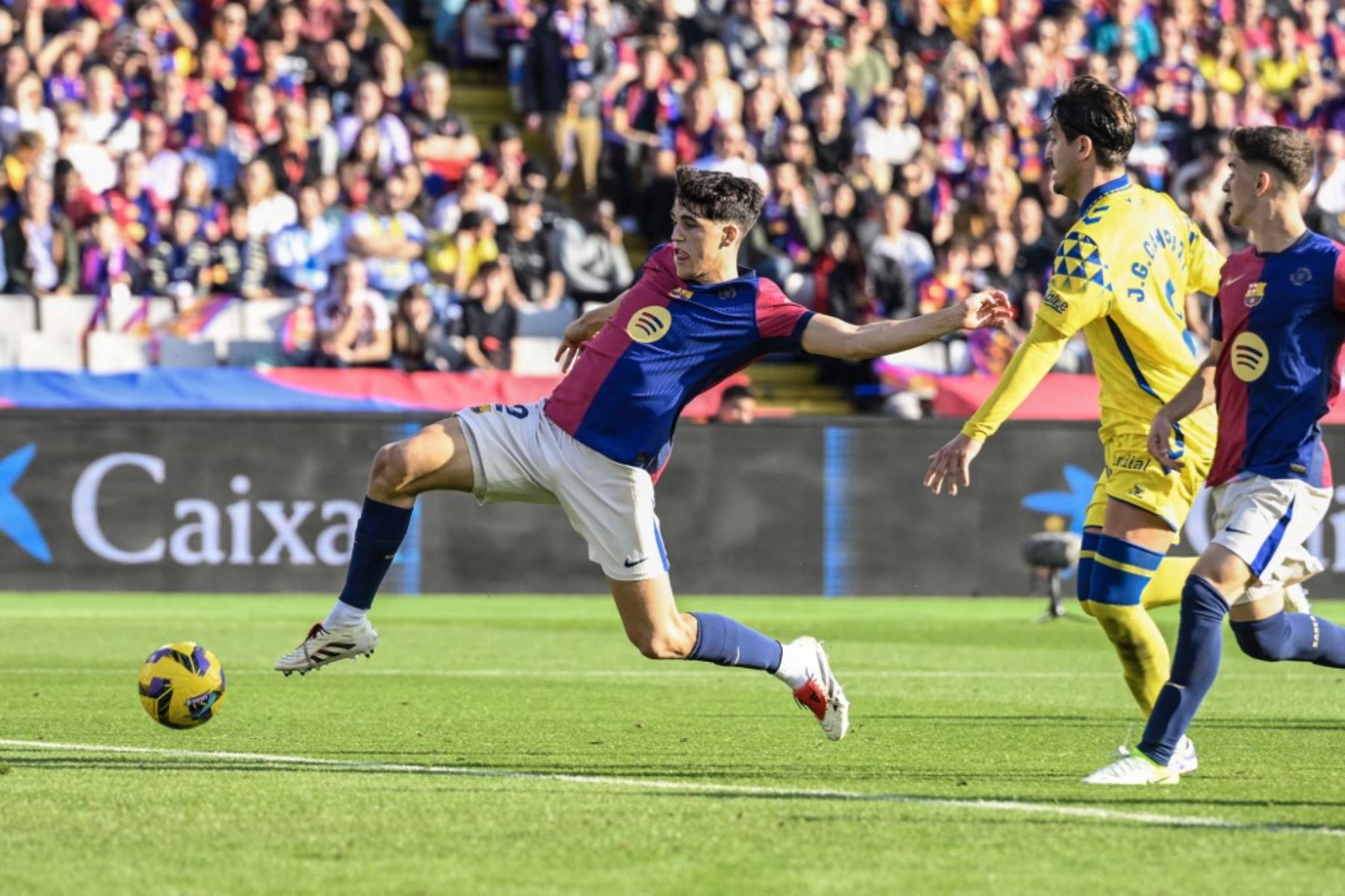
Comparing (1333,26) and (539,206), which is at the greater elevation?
(1333,26)

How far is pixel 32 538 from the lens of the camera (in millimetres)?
17438

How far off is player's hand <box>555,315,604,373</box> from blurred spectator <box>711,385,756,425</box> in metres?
9.29

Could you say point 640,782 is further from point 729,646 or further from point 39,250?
point 39,250

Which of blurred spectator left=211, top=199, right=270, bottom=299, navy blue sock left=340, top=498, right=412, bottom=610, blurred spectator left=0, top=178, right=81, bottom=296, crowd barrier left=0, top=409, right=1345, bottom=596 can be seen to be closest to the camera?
navy blue sock left=340, top=498, right=412, bottom=610

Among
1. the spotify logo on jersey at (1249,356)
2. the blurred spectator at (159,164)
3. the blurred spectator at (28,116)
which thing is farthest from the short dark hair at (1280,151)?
the blurred spectator at (28,116)

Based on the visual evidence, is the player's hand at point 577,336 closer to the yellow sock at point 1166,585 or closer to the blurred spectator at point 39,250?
the yellow sock at point 1166,585

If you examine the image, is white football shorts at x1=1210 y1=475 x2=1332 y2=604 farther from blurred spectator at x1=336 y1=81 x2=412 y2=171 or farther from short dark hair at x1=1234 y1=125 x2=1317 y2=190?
blurred spectator at x1=336 y1=81 x2=412 y2=171

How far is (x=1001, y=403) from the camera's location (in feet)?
25.0

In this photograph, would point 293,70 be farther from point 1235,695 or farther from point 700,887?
point 700,887

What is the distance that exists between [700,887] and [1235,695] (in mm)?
6395

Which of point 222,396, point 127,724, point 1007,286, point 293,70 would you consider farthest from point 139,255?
point 127,724

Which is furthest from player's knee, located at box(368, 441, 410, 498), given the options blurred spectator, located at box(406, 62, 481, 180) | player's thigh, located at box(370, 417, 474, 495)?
blurred spectator, located at box(406, 62, 481, 180)

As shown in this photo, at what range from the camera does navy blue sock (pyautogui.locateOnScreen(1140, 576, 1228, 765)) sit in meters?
7.14

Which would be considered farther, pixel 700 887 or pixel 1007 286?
pixel 1007 286
